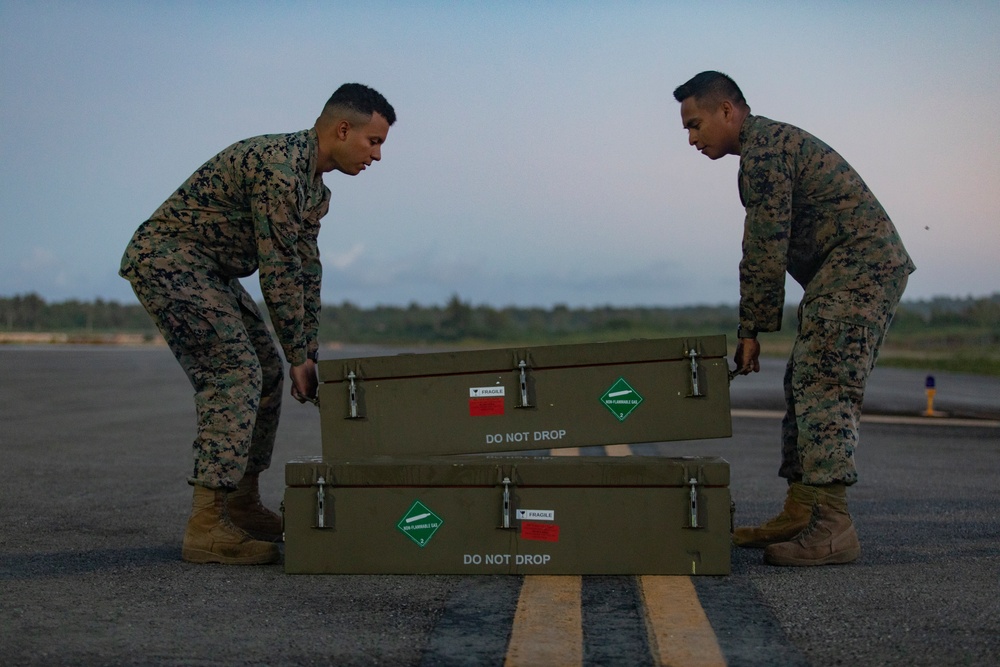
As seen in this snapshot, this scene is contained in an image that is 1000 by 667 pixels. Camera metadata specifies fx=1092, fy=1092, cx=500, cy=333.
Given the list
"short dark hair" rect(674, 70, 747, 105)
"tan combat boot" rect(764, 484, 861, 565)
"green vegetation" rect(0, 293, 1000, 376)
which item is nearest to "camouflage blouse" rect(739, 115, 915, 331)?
"short dark hair" rect(674, 70, 747, 105)

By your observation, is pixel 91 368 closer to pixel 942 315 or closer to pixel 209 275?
pixel 209 275

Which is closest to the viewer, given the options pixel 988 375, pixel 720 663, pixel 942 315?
pixel 720 663

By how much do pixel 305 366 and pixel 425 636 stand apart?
1826mm

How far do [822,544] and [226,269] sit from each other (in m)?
2.93

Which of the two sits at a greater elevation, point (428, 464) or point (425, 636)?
point (428, 464)

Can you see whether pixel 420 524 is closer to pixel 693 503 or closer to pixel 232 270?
pixel 693 503

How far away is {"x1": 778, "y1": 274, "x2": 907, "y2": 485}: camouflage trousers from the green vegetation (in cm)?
4564

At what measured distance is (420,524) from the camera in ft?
14.4

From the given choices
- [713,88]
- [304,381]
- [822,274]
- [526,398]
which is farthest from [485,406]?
[713,88]

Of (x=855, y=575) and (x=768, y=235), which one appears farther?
(x=768, y=235)

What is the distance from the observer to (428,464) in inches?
173

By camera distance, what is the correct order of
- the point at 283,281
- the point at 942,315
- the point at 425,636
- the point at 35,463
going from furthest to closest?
1. the point at 942,315
2. the point at 35,463
3. the point at 283,281
4. the point at 425,636

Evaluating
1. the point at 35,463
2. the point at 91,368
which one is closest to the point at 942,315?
the point at 91,368

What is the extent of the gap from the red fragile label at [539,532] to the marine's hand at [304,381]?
3.87ft
